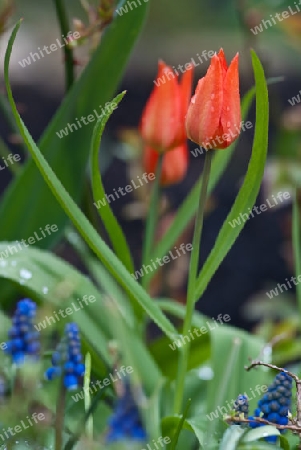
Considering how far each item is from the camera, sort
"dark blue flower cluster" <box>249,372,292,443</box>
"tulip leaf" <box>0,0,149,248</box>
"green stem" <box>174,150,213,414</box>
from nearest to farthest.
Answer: "dark blue flower cluster" <box>249,372,292,443</box> < "green stem" <box>174,150,213,414</box> < "tulip leaf" <box>0,0,149,248</box>

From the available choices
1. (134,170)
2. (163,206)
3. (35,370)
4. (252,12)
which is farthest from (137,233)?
(35,370)

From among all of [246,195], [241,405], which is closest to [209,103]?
[246,195]

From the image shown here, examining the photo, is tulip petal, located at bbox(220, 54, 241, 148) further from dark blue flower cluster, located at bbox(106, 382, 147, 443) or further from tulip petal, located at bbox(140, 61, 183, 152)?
dark blue flower cluster, located at bbox(106, 382, 147, 443)

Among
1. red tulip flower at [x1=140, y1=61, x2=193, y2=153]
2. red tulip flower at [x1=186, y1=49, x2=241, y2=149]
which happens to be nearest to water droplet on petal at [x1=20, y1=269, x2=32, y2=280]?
red tulip flower at [x1=140, y1=61, x2=193, y2=153]

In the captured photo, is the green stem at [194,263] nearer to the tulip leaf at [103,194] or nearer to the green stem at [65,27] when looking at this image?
the tulip leaf at [103,194]

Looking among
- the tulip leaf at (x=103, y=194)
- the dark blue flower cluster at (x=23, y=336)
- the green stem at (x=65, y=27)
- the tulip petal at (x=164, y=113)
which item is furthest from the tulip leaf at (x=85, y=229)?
the green stem at (x=65, y=27)

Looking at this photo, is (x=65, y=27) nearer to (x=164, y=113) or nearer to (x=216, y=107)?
(x=164, y=113)

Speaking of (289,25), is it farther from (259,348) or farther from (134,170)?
(259,348)
